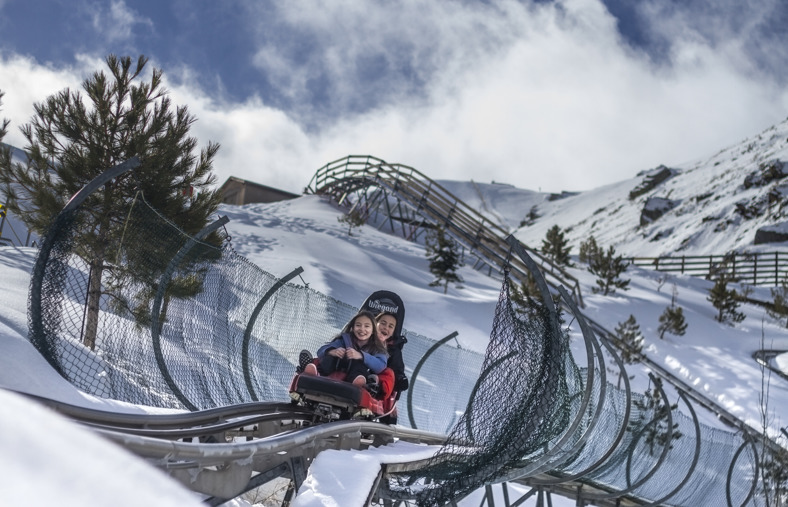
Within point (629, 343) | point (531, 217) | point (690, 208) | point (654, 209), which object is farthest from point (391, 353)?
point (531, 217)

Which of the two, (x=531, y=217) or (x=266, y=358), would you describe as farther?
(x=531, y=217)

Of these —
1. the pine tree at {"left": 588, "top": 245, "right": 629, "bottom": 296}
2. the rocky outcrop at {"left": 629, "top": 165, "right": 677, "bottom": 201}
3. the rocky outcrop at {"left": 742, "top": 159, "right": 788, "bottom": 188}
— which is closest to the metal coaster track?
the pine tree at {"left": 588, "top": 245, "right": 629, "bottom": 296}

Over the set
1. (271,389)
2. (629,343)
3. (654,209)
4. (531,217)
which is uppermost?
(531,217)

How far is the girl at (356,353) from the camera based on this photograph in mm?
5551

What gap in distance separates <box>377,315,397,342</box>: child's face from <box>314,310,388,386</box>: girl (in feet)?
1.10

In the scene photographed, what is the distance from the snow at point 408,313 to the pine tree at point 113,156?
1.30 metres

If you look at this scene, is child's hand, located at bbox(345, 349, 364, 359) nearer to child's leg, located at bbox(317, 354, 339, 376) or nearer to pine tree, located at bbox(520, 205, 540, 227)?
child's leg, located at bbox(317, 354, 339, 376)

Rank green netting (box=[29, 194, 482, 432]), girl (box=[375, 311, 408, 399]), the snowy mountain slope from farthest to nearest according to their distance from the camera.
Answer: the snowy mountain slope
girl (box=[375, 311, 408, 399])
green netting (box=[29, 194, 482, 432])

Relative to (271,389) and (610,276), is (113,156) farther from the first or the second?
(610,276)

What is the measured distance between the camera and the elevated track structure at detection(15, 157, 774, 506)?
3.91 meters

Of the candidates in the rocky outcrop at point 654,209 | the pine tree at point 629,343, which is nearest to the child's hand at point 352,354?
the pine tree at point 629,343

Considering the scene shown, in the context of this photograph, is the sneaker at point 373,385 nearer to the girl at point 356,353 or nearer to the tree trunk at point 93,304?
Result: the girl at point 356,353

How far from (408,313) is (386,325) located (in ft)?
32.8

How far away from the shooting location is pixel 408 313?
16.4 metres
